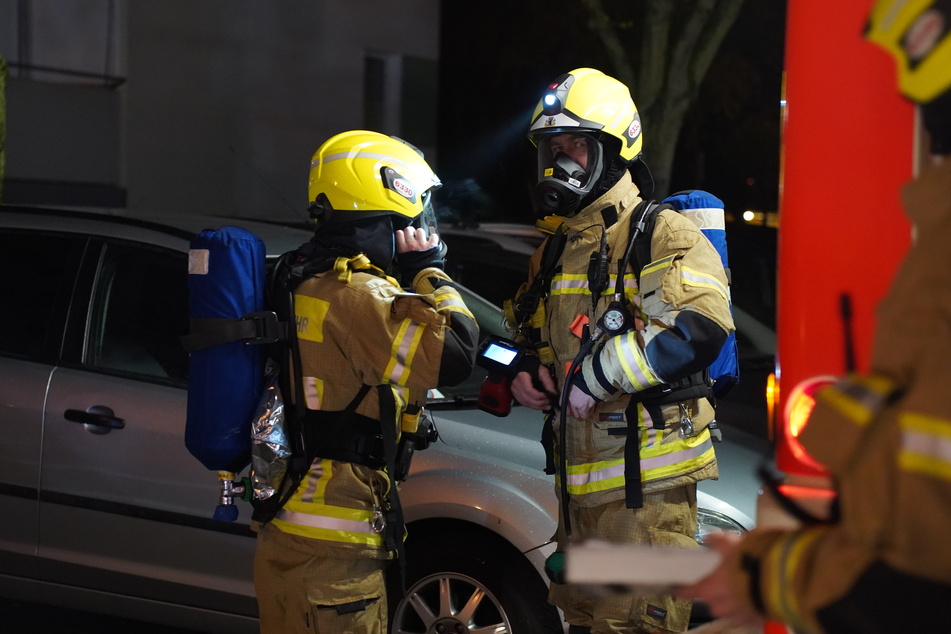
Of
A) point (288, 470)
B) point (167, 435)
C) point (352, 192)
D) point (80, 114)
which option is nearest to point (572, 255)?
point (352, 192)

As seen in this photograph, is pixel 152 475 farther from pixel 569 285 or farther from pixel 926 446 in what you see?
pixel 926 446

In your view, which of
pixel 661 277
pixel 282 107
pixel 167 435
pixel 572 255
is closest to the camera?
pixel 661 277

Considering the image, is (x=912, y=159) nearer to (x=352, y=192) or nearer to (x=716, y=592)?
(x=716, y=592)

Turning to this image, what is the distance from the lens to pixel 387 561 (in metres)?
2.96

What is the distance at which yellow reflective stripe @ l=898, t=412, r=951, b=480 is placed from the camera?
1.23 m

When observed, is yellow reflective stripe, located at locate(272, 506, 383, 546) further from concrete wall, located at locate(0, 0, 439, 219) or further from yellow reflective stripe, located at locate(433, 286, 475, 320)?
concrete wall, located at locate(0, 0, 439, 219)

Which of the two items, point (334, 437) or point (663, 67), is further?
point (663, 67)

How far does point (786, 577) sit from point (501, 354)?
5.64 feet

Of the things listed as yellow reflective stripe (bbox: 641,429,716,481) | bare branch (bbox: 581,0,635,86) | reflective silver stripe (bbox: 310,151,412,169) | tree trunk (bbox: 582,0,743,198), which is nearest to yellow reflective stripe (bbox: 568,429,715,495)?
yellow reflective stripe (bbox: 641,429,716,481)

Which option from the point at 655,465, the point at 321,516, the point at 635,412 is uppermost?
the point at 635,412

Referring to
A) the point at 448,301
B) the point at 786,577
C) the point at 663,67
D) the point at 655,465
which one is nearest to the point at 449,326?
the point at 448,301

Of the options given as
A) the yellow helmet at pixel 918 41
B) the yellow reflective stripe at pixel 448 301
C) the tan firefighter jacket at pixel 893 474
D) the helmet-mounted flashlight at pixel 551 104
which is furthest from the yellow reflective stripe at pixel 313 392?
the yellow helmet at pixel 918 41

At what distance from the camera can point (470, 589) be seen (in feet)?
11.8

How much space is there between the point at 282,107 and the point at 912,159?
10884mm
